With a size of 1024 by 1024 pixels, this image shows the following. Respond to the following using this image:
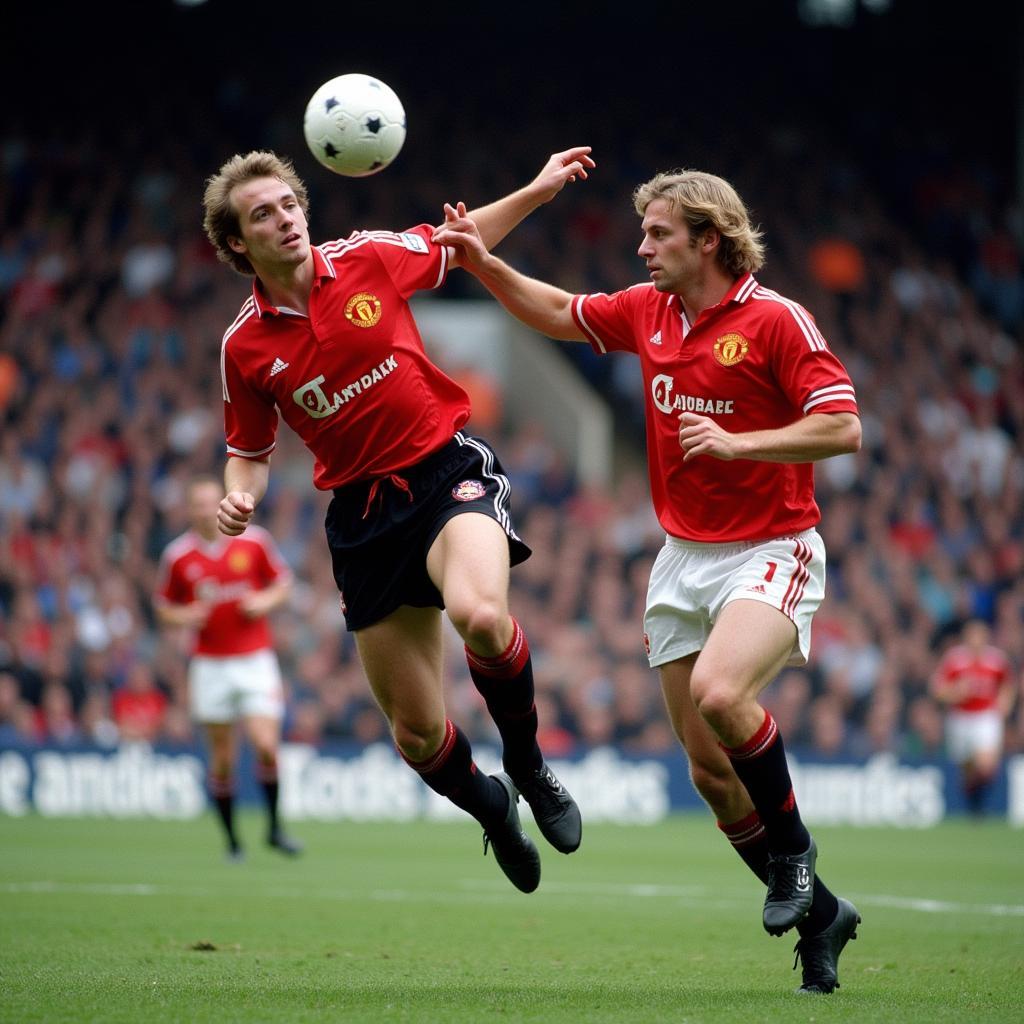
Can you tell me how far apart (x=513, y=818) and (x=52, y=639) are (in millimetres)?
12467

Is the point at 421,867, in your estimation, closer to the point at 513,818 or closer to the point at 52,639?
the point at 513,818

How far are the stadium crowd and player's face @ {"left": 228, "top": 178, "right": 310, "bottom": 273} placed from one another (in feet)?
38.7

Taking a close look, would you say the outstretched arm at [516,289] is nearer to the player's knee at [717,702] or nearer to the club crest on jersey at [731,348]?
the club crest on jersey at [731,348]

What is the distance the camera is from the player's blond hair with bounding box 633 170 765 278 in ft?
21.4

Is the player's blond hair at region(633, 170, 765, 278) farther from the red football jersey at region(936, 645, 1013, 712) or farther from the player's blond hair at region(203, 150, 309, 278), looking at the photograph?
the red football jersey at region(936, 645, 1013, 712)

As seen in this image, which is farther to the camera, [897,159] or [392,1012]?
[897,159]

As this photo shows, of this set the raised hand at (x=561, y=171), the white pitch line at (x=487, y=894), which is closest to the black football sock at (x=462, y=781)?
the raised hand at (x=561, y=171)

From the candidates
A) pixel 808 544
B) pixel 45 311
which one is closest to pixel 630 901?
pixel 808 544

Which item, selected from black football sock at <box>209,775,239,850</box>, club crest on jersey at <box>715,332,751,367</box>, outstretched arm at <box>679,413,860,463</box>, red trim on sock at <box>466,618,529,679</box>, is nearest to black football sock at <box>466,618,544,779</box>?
red trim on sock at <box>466,618,529,679</box>

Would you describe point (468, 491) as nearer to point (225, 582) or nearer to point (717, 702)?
point (717, 702)

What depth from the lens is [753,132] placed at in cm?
2762

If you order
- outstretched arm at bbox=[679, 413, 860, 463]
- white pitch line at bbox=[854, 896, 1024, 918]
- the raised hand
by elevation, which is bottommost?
white pitch line at bbox=[854, 896, 1024, 918]

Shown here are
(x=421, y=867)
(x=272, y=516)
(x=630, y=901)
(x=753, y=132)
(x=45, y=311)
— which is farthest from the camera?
(x=753, y=132)

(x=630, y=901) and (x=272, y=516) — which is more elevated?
(x=272, y=516)
